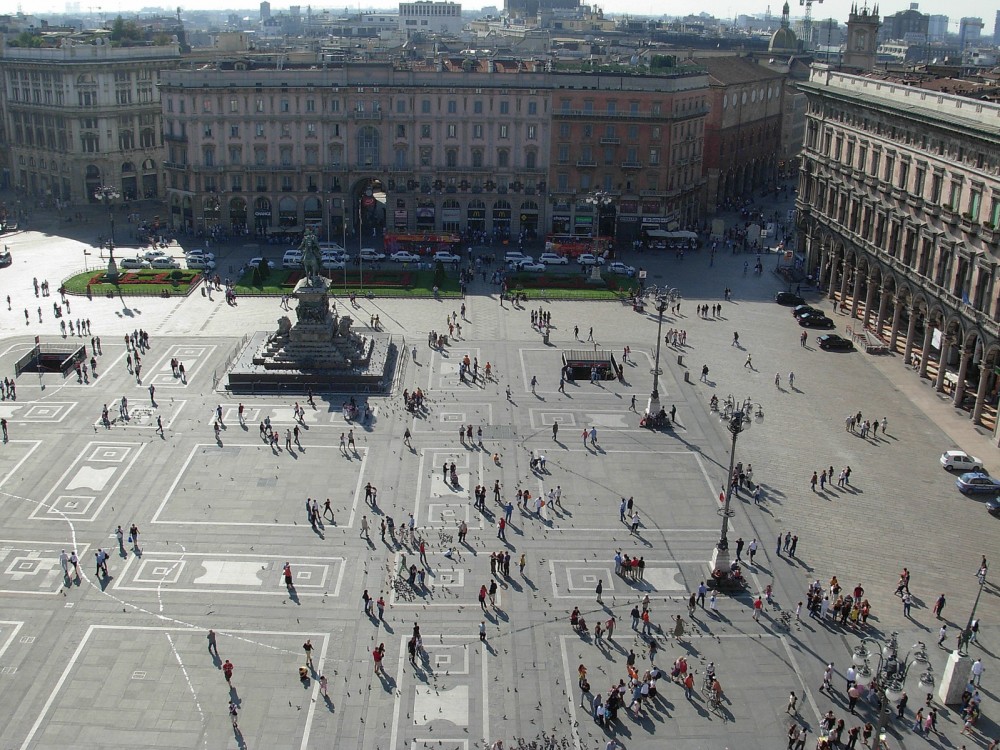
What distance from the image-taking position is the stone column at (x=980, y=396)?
218 feet

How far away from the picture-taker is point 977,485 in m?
58.1

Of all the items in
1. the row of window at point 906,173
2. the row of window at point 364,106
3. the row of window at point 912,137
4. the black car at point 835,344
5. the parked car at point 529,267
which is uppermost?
the row of window at point 912,137

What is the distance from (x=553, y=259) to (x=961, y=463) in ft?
174

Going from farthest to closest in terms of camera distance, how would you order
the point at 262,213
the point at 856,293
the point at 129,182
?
the point at 129,182 → the point at 262,213 → the point at 856,293

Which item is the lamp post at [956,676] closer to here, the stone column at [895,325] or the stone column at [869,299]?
the stone column at [895,325]

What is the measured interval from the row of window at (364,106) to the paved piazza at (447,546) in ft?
129

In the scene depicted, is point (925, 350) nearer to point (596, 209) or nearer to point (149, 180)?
point (596, 209)

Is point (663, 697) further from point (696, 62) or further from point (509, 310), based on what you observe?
point (696, 62)

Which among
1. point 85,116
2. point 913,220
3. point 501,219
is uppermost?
point 85,116

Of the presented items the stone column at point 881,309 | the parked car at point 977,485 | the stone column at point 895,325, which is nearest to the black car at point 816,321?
the stone column at point 881,309

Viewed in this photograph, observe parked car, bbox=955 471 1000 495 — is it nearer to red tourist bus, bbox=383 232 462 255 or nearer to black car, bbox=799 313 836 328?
black car, bbox=799 313 836 328

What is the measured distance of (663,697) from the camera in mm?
41125

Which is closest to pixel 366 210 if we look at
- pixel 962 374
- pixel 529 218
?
pixel 529 218

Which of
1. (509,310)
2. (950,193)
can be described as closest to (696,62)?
(509,310)
